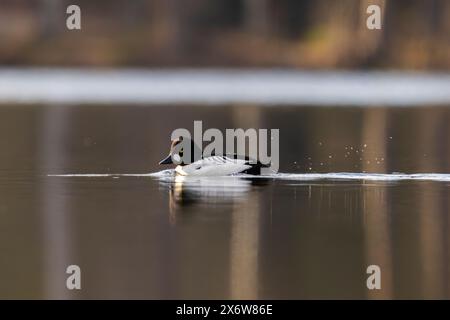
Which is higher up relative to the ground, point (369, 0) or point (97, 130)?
point (369, 0)

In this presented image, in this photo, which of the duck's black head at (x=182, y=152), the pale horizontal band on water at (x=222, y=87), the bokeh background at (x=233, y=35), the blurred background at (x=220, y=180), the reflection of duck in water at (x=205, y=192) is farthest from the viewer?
the bokeh background at (x=233, y=35)

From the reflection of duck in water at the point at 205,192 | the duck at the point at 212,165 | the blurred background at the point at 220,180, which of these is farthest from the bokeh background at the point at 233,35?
the reflection of duck in water at the point at 205,192

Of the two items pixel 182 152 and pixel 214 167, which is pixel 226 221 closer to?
pixel 214 167

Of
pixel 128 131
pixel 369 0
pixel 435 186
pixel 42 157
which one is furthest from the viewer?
pixel 369 0

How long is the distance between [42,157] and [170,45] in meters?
25.1


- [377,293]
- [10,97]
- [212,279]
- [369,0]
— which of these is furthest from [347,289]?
[369,0]

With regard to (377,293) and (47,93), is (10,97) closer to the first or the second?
(47,93)

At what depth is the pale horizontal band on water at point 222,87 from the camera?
28.0 metres

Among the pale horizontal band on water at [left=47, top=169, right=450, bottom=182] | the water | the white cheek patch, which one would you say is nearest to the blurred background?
the water

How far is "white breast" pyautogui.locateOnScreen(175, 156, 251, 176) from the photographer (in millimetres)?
13484

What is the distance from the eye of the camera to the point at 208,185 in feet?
43.1

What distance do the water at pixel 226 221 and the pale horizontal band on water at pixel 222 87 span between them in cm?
950

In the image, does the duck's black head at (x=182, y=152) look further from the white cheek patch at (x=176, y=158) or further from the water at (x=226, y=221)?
the water at (x=226, y=221)
